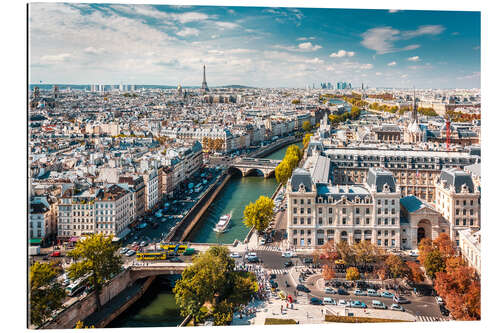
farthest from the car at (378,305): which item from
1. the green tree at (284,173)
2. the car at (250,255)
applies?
the green tree at (284,173)

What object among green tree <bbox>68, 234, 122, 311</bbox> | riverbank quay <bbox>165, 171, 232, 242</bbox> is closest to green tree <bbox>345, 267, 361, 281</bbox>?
green tree <bbox>68, 234, 122, 311</bbox>

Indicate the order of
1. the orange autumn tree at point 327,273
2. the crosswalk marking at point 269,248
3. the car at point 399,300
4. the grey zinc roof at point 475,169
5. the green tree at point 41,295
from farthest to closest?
1. the grey zinc roof at point 475,169
2. the crosswalk marking at point 269,248
3. the orange autumn tree at point 327,273
4. the car at point 399,300
5. the green tree at point 41,295

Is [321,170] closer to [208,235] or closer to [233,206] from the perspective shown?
[208,235]

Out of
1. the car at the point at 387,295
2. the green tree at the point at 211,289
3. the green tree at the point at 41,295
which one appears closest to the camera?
the green tree at the point at 41,295

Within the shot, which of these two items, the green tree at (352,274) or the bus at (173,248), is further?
the bus at (173,248)

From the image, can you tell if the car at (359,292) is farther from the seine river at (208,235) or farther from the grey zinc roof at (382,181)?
the seine river at (208,235)

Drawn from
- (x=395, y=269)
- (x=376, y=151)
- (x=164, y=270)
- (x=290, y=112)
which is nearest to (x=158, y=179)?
(x=164, y=270)

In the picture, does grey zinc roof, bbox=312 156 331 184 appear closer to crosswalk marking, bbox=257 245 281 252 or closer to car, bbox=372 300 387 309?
crosswalk marking, bbox=257 245 281 252
